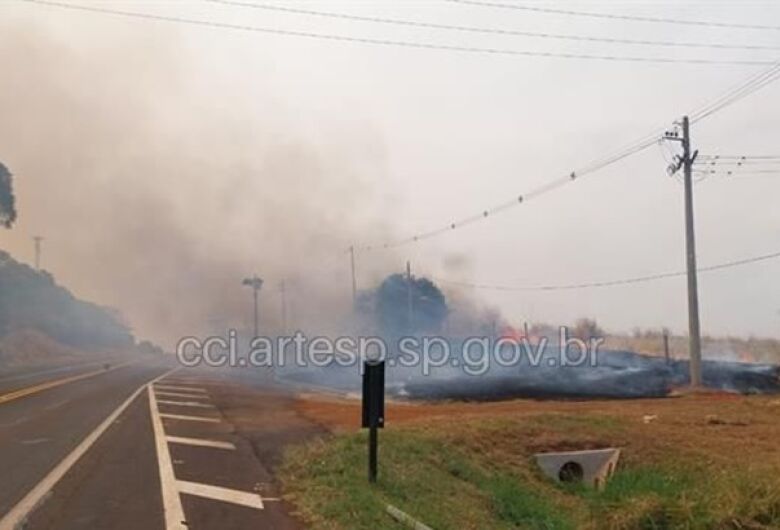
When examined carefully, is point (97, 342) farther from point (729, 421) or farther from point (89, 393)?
point (729, 421)

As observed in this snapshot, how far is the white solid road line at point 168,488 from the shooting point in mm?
7418

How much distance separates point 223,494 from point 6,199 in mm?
57090

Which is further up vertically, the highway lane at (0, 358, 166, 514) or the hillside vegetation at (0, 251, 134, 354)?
the hillside vegetation at (0, 251, 134, 354)

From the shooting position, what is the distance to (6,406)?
18.7 metres

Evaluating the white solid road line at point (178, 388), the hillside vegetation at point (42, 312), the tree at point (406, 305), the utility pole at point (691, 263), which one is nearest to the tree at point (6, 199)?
the hillside vegetation at point (42, 312)

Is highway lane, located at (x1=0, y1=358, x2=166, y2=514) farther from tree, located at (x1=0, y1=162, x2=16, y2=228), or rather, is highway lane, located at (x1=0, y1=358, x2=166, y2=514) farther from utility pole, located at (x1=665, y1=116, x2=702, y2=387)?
tree, located at (x1=0, y1=162, x2=16, y2=228)

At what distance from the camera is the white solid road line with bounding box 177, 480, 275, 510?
8333 millimetres

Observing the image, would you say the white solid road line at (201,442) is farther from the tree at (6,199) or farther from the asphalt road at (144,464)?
the tree at (6,199)

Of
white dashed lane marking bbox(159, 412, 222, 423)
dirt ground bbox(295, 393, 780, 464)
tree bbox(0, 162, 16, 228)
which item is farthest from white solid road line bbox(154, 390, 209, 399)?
tree bbox(0, 162, 16, 228)

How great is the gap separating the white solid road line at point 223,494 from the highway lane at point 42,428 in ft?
5.73

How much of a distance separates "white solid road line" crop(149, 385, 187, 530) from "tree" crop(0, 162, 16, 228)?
168 feet

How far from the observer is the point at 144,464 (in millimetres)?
10398

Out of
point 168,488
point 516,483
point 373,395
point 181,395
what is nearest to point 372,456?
point 373,395

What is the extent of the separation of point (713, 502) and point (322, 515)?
3918 millimetres
